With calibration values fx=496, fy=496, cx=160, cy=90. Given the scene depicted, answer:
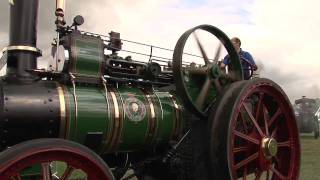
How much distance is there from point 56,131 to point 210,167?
174 centimetres

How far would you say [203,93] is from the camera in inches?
228

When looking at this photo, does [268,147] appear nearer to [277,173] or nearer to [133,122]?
[277,173]

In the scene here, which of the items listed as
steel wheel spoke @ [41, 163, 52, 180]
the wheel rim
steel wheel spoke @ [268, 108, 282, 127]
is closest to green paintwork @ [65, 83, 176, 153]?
steel wheel spoke @ [41, 163, 52, 180]

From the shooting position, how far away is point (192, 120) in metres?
5.84

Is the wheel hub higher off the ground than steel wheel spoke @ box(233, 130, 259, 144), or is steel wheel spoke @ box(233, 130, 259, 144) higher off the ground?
steel wheel spoke @ box(233, 130, 259, 144)

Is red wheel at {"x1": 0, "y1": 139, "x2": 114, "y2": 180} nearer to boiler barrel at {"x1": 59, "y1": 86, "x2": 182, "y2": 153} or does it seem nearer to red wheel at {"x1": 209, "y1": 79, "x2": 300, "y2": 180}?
boiler barrel at {"x1": 59, "y1": 86, "x2": 182, "y2": 153}

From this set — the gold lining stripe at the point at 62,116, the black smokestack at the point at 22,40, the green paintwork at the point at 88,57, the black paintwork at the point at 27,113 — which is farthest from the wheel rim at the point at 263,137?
the black smokestack at the point at 22,40

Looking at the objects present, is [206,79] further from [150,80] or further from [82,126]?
[82,126]

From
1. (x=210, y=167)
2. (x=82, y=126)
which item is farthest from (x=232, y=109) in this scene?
(x=82, y=126)

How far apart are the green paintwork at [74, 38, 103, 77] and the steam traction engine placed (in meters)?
0.01

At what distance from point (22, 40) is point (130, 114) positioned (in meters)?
1.37

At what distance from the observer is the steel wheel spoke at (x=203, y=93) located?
5766mm

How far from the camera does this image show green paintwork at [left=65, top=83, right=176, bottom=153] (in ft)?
16.6

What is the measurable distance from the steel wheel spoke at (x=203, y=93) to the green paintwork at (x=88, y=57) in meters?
1.22
